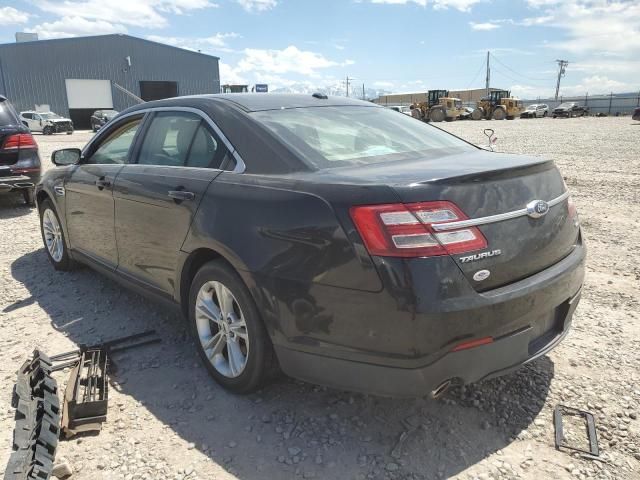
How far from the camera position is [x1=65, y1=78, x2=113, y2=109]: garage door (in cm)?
4281

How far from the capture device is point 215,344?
2.97 meters

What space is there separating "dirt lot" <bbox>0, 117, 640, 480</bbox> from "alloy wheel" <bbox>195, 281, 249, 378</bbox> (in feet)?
0.62

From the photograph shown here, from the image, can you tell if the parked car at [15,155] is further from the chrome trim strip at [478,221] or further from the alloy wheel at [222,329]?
the chrome trim strip at [478,221]

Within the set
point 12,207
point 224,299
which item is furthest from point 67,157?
point 12,207

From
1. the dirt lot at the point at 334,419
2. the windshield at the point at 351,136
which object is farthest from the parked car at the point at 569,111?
the windshield at the point at 351,136

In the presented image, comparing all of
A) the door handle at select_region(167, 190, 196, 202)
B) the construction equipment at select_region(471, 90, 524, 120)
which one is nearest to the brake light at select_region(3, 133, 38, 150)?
the door handle at select_region(167, 190, 196, 202)

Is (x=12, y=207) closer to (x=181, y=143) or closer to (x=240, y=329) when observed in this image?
(x=181, y=143)

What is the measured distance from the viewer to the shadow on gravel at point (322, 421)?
2.37 m

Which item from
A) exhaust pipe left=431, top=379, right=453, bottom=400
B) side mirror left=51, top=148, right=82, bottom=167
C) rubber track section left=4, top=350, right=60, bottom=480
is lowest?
rubber track section left=4, top=350, right=60, bottom=480

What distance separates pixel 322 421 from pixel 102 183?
245 centimetres

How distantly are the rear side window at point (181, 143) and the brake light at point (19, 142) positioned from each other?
4.84 metres

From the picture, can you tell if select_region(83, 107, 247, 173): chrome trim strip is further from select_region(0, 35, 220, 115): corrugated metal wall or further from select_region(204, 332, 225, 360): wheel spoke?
select_region(0, 35, 220, 115): corrugated metal wall

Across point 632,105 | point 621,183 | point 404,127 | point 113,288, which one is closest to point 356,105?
point 404,127

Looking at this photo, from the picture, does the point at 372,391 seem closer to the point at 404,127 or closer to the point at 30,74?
the point at 404,127
